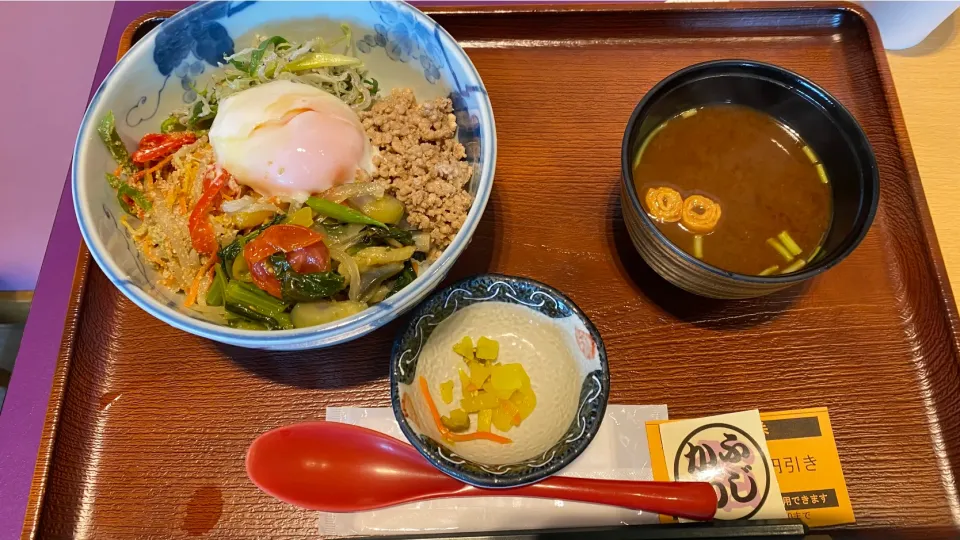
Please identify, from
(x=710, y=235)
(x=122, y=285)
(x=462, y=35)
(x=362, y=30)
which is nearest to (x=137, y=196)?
(x=122, y=285)

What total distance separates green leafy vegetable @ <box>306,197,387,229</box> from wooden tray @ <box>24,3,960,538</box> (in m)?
0.32

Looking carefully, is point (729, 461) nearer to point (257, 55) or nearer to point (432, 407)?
point (432, 407)

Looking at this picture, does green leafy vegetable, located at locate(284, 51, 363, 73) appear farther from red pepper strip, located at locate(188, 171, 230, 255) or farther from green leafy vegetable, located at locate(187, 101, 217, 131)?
red pepper strip, located at locate(188, 171, 230, 255)

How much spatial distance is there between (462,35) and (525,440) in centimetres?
134

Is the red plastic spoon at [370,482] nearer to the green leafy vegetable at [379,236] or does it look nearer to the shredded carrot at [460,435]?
the shredded carrot at [460,435]

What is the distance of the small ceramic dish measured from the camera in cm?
130

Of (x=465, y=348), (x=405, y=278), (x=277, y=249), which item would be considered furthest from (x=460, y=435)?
(x=277, y=249)

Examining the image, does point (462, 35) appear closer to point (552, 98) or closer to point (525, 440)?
point (552, 98)

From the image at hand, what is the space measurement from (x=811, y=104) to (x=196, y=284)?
166 centimetres

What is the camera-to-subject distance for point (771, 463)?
144cm

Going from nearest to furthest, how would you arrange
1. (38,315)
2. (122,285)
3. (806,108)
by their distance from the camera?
(122,285) < (806,108) < (38,315)

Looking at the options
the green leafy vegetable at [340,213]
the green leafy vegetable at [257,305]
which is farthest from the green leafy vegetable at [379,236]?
the green leafy vegetable at [257,305]

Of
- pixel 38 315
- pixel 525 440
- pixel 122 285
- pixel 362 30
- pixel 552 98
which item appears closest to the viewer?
pixel 122 285

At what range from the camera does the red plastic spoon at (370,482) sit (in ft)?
4.49
